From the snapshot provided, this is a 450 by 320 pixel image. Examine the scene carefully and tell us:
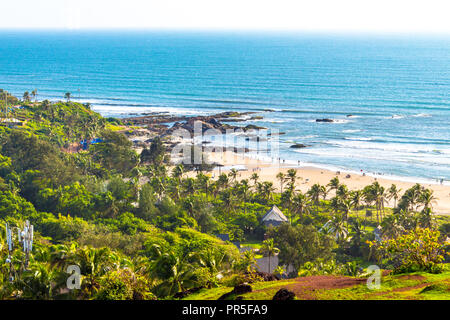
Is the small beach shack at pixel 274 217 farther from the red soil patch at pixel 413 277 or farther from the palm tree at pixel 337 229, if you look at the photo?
the red soil patch at pixel 413 277

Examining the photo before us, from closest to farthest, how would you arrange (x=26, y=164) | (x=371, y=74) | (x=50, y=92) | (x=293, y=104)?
1. (x=26, y=164)
2. (x=293, y=104)
3. (x=50, y=92)
4. (x=371, y=74)

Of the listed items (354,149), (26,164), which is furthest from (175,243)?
(354,149)

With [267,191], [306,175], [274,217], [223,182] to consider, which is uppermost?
[223,182]

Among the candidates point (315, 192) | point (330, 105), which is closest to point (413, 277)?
point (315, 192)

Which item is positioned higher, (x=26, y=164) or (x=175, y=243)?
(x=26, y=164)

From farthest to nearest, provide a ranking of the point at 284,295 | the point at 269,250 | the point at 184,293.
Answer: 1. the point at 269,250
2. the point at 184,293
3. the point at 284,295

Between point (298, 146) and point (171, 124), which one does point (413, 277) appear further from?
point (171, 124)
